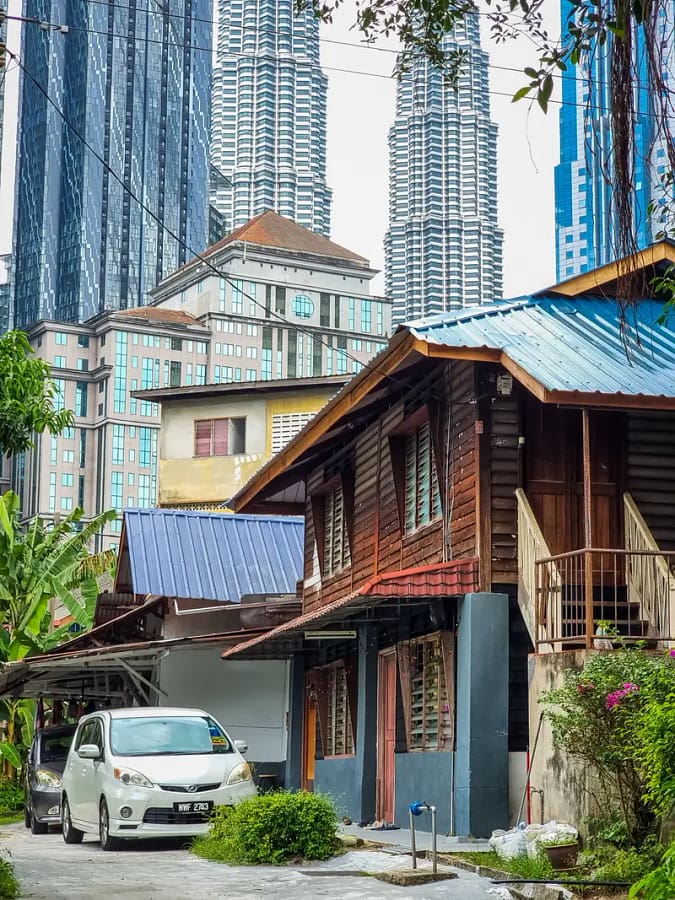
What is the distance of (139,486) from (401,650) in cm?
12113

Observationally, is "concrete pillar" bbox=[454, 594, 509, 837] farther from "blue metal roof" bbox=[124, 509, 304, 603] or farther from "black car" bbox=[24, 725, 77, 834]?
"blue metal roof" bbox=[124, 509, 304, 603]

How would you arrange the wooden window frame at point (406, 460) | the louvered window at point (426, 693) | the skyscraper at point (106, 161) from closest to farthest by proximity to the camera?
the louvered window at point (426, 693) → the wooden window frame at point (406, 460) → the skyscraper at point (106, 161)

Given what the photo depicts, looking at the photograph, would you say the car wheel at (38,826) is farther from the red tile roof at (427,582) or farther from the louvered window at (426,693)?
the red tile roof at (427,582)

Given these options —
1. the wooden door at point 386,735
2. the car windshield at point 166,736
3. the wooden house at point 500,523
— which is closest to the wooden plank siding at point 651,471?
the wooden house at point 500,523

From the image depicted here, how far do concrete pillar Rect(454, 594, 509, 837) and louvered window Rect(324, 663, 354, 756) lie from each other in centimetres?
648

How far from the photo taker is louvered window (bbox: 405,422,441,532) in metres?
18.0

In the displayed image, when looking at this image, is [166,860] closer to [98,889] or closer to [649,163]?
[98,889]

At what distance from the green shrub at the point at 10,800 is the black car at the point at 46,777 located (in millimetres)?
6111

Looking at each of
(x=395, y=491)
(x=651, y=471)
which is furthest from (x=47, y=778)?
(x=651, y=471)

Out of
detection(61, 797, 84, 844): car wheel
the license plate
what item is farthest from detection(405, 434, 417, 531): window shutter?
detection(61, 797, 84, 844): car wheel

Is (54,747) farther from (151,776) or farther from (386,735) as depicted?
(151,776)

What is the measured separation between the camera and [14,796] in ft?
95.5

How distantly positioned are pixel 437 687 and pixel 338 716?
587cm

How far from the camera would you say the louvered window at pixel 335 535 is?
2334cm
